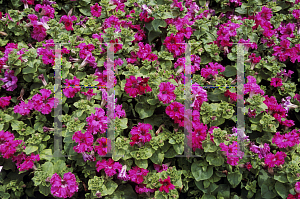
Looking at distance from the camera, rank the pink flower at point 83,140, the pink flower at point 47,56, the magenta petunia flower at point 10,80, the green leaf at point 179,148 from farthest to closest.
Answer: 1. the magenta petunia flower at point 10,80
2. the pink flower at point 47,56
3. the green leaf at point 179,148
4. the pink flower at point 83,140

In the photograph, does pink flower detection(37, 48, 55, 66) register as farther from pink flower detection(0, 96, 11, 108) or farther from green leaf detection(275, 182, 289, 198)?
green leaf detection(275, 182, 289, 198)

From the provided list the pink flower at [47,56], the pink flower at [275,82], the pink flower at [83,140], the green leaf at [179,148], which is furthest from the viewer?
the pink flower at [275,82]

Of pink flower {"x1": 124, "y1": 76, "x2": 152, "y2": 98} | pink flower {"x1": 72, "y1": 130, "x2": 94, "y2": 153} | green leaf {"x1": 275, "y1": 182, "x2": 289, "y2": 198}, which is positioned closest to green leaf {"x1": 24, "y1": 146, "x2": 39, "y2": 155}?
pink flower {"x1": 72, "y1": 130, "x2": 94, "y2": 153}

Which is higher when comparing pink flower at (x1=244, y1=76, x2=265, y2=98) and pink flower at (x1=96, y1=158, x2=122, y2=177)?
pink flower at (x1=244, y1=76, x2=265, y2=98)

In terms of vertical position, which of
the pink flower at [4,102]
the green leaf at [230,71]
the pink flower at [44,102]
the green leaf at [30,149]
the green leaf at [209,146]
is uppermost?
the green leaf at [230,71]

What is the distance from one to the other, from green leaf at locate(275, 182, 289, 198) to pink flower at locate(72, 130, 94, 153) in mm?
1724

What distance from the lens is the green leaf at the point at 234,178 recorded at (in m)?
2.57

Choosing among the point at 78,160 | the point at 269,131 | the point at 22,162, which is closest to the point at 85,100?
the point at 78,160

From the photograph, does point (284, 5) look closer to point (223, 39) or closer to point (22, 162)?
point (223, 39)

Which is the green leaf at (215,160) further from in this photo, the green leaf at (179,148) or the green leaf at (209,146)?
the green leaf at (179,148)

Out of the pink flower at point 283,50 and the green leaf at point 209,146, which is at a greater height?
the pink flower at point 283,50

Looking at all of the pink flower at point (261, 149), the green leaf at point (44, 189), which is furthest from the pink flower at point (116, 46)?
the pink flower at point (261, 149)

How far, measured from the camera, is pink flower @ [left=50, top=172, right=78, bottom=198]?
229 cm

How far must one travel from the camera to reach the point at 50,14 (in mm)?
3182
